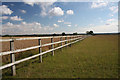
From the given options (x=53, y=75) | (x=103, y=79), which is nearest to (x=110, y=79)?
(x=103, y=79)

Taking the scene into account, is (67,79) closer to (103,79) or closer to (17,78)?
(103,79)

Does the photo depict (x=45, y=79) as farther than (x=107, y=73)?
No

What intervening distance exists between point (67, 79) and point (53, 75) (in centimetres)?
57

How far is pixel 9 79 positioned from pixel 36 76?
0.91 m

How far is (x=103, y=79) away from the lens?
9.68 feet

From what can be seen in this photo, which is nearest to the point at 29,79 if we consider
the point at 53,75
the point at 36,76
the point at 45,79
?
the point at 36,76

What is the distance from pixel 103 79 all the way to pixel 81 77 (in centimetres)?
71

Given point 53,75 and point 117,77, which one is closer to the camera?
point 117,77

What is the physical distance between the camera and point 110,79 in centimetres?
295

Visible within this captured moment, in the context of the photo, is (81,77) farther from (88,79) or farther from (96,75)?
(96,75)

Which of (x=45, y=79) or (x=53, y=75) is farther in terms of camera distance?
(x=53, y=75)

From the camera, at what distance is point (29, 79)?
3.01 metres

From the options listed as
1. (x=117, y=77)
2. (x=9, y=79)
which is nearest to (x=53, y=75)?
(x=9, y=79)

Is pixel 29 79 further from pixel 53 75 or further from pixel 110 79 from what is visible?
pixel 110 79
